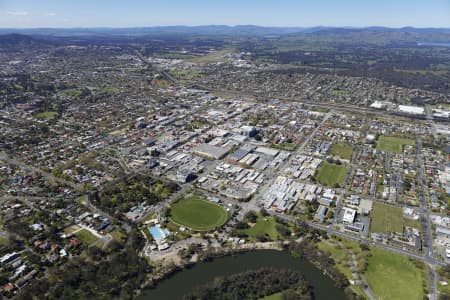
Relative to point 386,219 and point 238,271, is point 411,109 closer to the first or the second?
point 386,219

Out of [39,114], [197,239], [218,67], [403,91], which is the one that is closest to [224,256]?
[197,239]

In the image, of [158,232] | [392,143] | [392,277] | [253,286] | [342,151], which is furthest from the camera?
[392,143]


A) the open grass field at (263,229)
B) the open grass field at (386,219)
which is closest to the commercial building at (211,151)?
the open grass field at (263,229)

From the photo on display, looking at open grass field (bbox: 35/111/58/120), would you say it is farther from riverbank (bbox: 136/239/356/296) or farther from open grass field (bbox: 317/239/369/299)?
open grass field (bbox: 317/239/369/299)

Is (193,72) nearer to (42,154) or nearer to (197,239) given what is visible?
(42,154)

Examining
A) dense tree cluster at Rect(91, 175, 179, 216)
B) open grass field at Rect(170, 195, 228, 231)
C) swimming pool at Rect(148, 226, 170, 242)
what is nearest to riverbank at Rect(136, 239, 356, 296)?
swimming pool at Rect(148, 226, 170, 242)

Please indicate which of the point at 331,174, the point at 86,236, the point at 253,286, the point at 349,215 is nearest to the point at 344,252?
the point at 349,215
